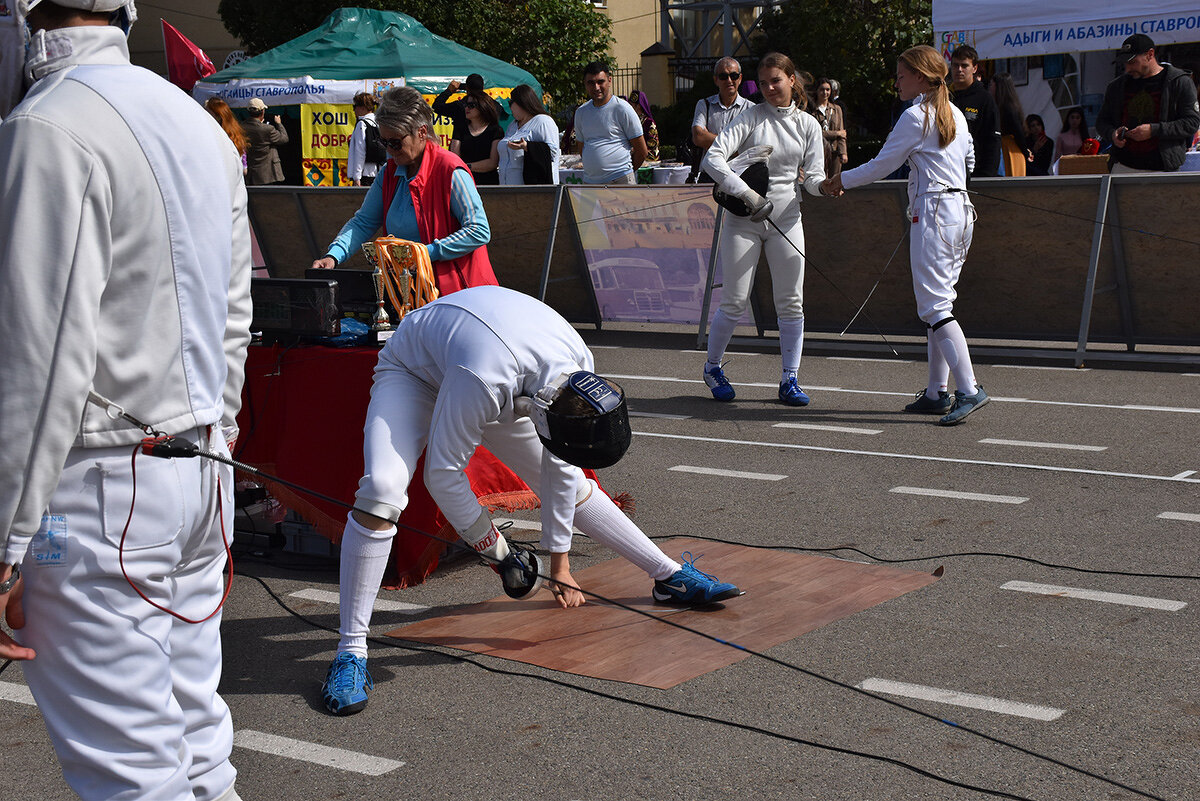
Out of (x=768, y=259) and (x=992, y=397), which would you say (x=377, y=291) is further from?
(x=992, y=397)

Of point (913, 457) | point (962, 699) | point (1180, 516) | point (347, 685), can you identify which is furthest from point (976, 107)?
point (347, 685)

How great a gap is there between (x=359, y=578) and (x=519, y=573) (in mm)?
561

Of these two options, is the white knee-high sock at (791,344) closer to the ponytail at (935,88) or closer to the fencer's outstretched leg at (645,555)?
the ponytail at (935,88)

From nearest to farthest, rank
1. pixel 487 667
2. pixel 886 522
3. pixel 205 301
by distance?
pixel 205 301 < pixel 487 667 < pixel 886 522

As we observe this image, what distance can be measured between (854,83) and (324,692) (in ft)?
95.2

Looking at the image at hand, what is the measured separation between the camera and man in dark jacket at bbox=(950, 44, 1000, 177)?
10.8m

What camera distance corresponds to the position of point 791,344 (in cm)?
907

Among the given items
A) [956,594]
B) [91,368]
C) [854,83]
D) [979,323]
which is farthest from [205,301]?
[854,83]

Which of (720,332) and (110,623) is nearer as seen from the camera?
(110,623)

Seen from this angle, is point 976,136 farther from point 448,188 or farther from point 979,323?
point 448,188

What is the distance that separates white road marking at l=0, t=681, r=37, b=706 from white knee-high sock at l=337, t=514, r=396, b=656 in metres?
1.06

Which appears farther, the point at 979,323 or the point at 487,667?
the point at 979,323

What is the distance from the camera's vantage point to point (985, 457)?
7.54m

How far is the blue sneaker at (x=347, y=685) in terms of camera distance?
4340 millimetres
